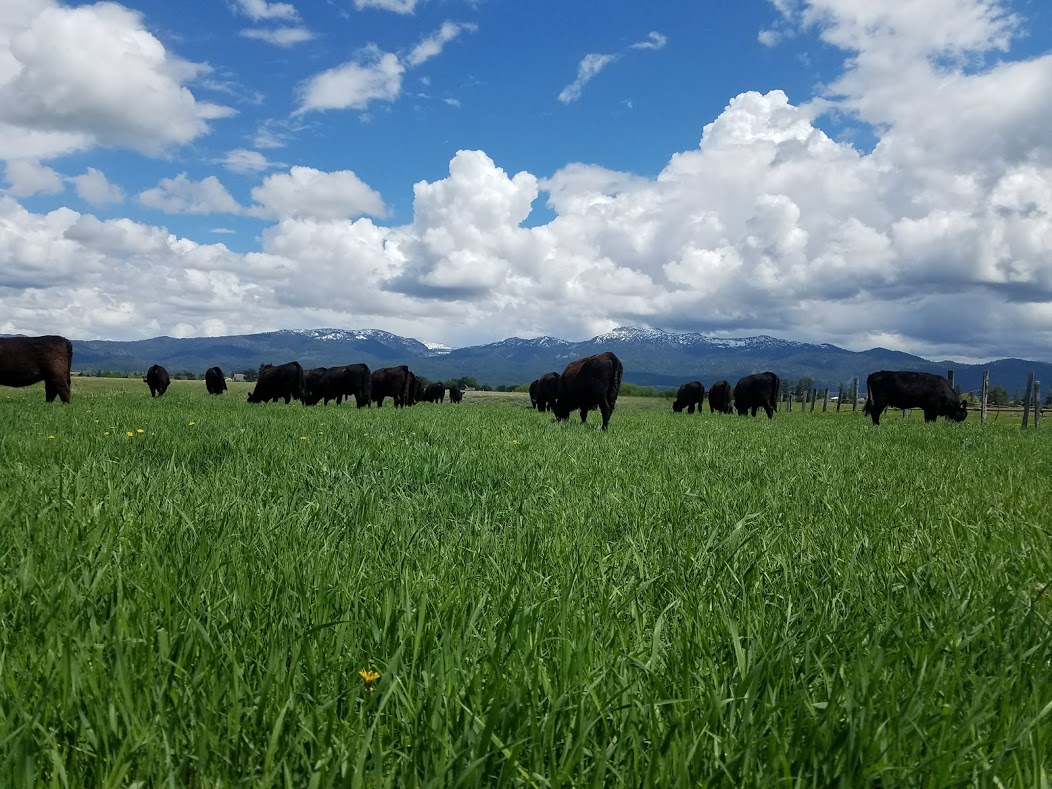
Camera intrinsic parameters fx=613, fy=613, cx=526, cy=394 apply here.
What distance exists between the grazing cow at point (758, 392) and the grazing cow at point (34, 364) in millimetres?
32503

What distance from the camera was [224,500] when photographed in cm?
411

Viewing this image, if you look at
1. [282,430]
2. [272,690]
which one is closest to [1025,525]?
[272,690]

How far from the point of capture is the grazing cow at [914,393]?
1080 inches

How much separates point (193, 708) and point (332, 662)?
0.41 metres

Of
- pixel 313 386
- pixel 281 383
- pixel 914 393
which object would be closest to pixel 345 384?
pixel 281 383

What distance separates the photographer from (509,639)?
2139 millimetres

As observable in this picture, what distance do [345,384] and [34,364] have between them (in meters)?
16.1

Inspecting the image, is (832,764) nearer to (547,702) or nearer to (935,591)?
(547,702)

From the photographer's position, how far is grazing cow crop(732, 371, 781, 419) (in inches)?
1463

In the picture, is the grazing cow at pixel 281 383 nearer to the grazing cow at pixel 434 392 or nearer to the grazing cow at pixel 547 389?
the grazing cow at pixel 547 389

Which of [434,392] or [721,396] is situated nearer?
[721,396]

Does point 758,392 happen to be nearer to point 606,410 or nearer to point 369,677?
point 606,410

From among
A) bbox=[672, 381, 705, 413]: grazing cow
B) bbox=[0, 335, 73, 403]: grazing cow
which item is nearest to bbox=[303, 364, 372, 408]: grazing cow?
bbox=[0, 335, 73, 403]: grazing cow

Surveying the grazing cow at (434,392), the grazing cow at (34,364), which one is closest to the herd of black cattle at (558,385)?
the grazing cow at (34,364)
